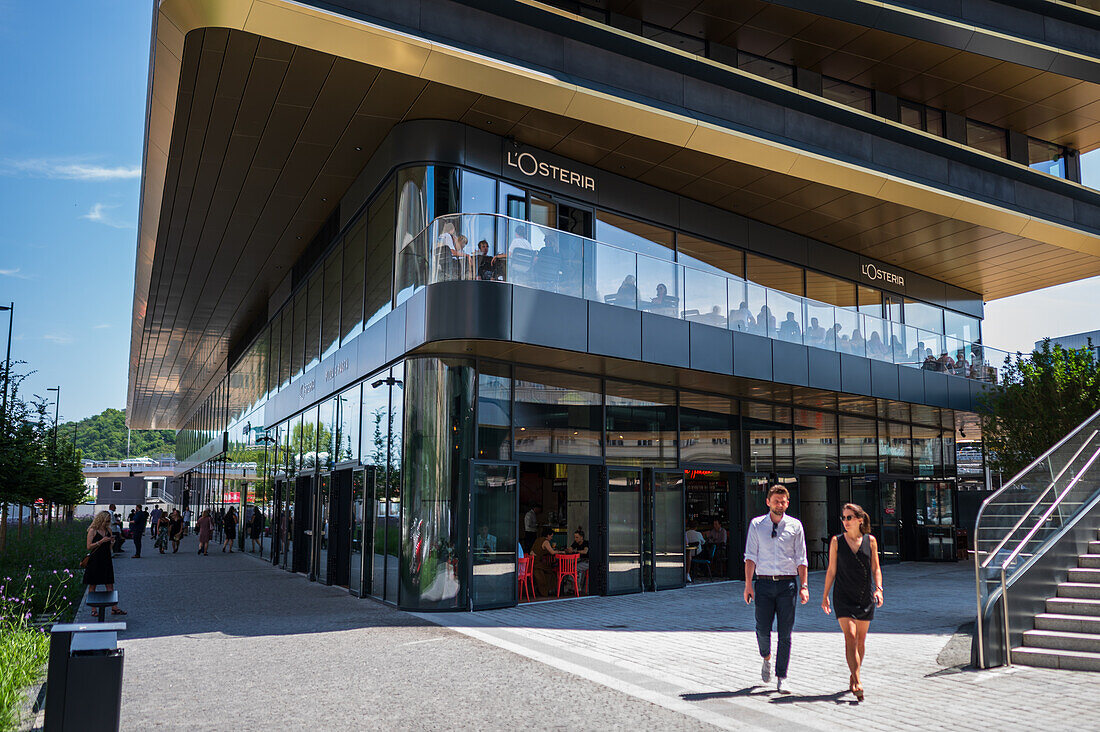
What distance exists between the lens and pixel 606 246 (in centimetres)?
1549

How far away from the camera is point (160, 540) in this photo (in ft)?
104

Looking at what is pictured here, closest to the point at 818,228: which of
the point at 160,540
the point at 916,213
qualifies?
the point at 916,213

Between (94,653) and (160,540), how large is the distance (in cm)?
2826

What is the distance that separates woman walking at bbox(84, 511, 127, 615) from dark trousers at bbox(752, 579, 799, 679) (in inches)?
391

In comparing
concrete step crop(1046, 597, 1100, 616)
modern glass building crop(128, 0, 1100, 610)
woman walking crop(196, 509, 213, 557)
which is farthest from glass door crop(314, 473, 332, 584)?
concrete step crop(1046, 597, 1100, 616)

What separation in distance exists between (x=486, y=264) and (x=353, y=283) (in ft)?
18.4

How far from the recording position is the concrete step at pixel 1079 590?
417 inches

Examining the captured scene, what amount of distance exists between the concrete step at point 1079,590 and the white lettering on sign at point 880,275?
13.6m

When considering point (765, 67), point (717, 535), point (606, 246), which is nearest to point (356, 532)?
point (606, 246)

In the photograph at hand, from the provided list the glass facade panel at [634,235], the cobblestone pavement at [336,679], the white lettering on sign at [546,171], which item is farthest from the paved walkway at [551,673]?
the white lettering on sign at [546,171]

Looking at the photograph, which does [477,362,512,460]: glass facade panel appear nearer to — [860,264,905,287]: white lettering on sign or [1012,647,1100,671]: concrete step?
[1012,647,1100,671]: concrete step

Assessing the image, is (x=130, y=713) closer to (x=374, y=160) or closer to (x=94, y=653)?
(x=94, y=653)

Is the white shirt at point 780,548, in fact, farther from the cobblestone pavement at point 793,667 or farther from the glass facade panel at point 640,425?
the glass facade panel at point 640,425

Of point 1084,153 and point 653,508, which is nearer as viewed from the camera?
point 653,508
